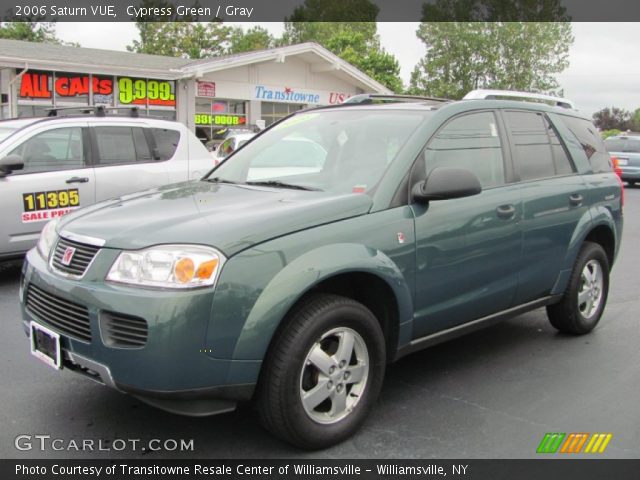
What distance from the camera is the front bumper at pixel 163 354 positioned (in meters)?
2.78

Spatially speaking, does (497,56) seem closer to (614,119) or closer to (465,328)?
(614,119)

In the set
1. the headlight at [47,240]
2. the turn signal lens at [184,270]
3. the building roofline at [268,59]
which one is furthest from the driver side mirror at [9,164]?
the building roofline at [268,59]

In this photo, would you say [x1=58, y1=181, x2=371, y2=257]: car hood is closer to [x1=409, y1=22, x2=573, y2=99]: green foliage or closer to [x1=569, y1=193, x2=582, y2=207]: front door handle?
[x1=569, y1=193, x2=582, y2=207]: front door handle

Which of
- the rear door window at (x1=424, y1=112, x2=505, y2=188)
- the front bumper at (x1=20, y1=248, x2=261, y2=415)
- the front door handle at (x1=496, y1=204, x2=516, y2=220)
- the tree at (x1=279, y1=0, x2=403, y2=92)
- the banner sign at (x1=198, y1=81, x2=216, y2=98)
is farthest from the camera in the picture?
the tree at (x1=279, y1=0, x2=403, y2=92)

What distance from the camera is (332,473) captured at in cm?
308

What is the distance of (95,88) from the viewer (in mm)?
21016

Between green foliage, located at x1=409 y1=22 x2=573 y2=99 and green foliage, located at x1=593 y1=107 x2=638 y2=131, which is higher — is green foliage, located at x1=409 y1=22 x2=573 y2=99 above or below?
above

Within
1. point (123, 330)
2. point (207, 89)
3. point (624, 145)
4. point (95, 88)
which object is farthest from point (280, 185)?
point (207, 89)

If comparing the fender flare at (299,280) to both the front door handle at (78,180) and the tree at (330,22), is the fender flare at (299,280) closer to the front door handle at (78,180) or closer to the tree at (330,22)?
the front door handle at (78,180)

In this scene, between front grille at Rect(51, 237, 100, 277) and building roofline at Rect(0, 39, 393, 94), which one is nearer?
front grille at Rect(51, 237, 100, 277)

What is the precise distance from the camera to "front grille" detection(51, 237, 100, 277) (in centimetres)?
306

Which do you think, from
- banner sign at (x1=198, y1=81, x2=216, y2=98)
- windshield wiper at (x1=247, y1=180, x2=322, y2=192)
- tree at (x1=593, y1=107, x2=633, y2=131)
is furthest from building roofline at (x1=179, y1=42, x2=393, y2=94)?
tree at (x1=593, y1=107, x2=633, y2=131)

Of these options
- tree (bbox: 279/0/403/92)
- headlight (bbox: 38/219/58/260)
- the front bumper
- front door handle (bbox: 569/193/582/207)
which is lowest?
the front bumper

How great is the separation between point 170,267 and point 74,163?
4998 millimetres
